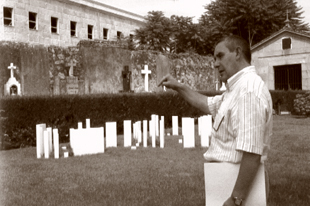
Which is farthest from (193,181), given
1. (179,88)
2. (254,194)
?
(254,194)

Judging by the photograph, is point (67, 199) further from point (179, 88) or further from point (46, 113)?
point (46, 113)

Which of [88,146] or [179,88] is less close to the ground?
[179,88]

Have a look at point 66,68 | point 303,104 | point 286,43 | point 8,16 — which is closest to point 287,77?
point 286,43

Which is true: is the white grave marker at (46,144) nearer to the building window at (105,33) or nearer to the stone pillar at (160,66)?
the stone pillar at (160,66)

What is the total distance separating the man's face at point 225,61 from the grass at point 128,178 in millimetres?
2870

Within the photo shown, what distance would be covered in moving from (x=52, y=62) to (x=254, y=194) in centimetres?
1885

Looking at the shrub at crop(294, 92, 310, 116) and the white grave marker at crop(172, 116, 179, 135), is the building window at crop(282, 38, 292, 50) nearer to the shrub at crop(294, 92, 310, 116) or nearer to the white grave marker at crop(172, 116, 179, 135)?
the shrub at crop(294, 92, 310, 116)

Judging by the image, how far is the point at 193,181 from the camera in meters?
6.21

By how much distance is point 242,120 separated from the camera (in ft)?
7.14

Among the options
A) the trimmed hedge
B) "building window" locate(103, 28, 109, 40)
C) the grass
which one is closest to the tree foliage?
"building window" locate(103, 28, 109, 40)

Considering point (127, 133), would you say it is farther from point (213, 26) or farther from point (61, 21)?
point (213, 26)

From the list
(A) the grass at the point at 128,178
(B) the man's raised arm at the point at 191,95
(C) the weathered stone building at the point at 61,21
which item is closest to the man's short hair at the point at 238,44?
(B) the man's raised arm at the point at 191,95

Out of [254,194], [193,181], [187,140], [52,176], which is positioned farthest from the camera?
[187,140]

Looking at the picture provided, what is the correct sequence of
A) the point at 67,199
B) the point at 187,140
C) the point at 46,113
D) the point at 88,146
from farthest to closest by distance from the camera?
1. the point at 46,113
2. the point at 187,140
3. the point at 88,146
4. the point at 67,199
